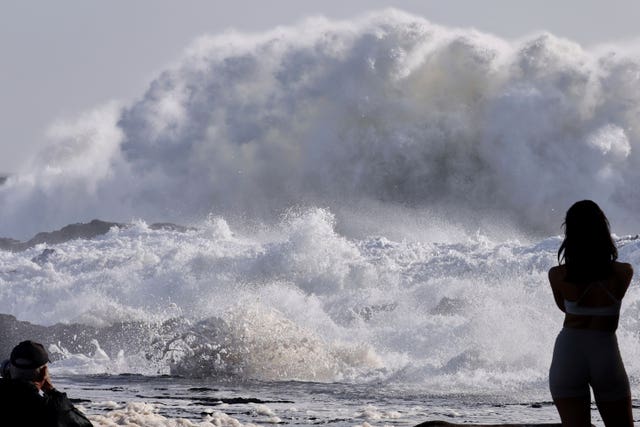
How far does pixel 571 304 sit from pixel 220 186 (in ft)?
164

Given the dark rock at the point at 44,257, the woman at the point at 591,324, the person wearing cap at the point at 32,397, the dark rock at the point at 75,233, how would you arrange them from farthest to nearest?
the dark rock at the point at 75,233 → the dark rock at the point at 44,257 → the woman at the point at 591,324 → the person wearing cap at the point at 32,397

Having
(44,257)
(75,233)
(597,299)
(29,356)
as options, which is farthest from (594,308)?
(75,233)

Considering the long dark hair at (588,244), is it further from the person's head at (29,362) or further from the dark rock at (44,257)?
the dark rock at (44,257)

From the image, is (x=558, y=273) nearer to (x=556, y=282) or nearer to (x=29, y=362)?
(x=556, y=282)

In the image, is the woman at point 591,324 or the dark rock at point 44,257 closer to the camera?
the woman at point 591,324

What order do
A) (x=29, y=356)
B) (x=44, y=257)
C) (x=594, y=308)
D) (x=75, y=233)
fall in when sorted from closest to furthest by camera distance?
(x=29, y=356) < (x=594, y=308) < (x=44, y=257) < (x=75, y=233)

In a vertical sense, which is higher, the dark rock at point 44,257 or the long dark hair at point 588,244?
the dark rock at point 44,257

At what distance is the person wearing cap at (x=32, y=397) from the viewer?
17.9ft

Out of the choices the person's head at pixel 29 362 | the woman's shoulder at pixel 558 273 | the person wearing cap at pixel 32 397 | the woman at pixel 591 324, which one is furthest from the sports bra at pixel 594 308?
the person's head at pixel 29 362

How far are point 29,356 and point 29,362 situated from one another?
0.03 m

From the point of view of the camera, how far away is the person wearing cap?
5465 mm

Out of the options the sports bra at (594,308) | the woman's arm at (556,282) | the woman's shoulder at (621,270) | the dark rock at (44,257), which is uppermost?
the dark rock at (44,257)

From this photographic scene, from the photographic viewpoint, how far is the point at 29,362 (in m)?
5.50

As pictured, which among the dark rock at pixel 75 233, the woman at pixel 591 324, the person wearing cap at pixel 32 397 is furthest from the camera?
the dark rock at pixel 75 233
